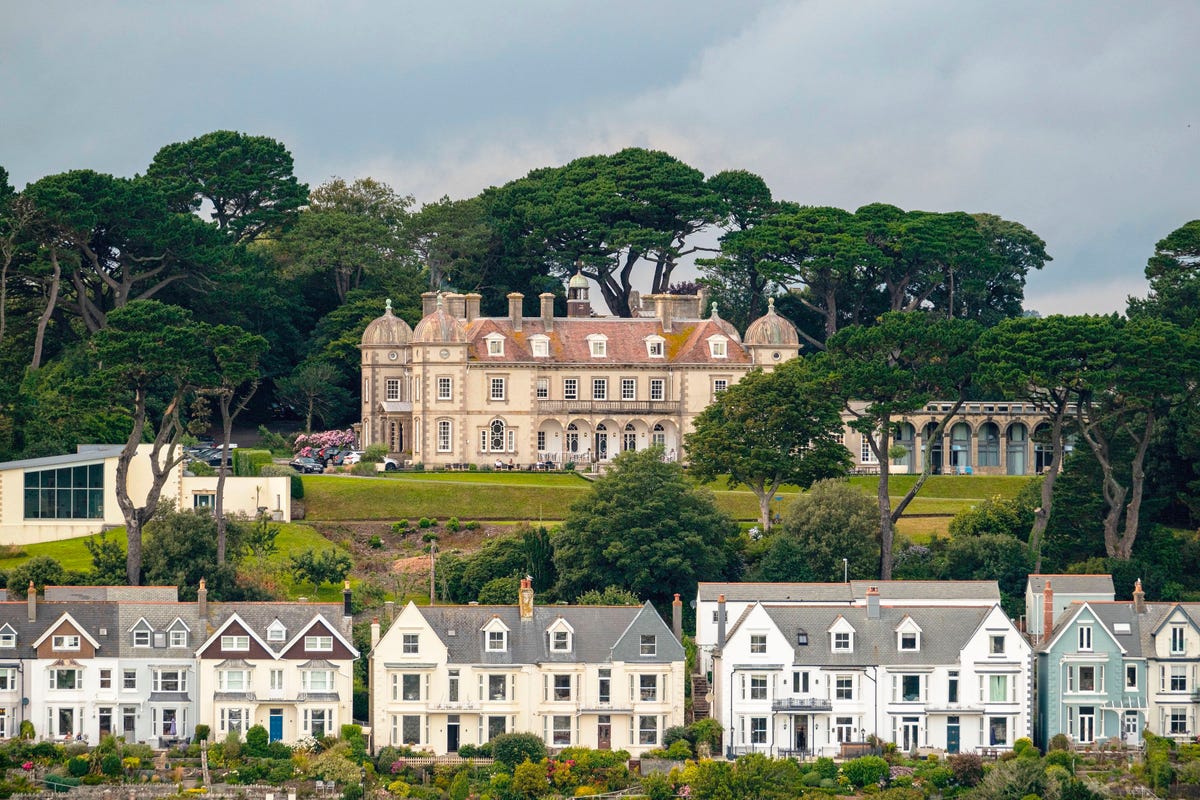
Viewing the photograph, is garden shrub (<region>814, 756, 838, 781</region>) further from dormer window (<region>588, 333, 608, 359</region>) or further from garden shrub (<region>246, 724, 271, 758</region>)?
dormer window (<region>588, 333, 608, 359</region>)

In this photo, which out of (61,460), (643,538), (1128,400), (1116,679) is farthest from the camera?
(61,460)

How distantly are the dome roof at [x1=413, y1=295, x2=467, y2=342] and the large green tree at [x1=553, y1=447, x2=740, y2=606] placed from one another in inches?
1084

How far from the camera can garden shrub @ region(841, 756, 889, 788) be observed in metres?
78.5

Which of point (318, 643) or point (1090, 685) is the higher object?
point (318, 643)

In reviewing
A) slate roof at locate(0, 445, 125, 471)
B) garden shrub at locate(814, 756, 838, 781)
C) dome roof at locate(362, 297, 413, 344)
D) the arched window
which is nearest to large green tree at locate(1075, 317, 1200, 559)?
garden shrub at locate(814, 756, 838, 781)

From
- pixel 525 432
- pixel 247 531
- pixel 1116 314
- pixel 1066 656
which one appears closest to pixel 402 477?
pixel 525 432

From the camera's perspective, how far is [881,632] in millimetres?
84188

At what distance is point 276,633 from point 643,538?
1669cm

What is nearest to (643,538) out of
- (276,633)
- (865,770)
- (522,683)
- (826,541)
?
(826,541)

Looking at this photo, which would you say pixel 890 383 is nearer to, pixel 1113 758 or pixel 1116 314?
pixel 1116 314

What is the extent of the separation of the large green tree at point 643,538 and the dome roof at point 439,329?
2753 centimetres

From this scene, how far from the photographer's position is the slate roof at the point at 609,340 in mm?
124562

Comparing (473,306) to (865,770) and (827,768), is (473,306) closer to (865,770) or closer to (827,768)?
(827,768)

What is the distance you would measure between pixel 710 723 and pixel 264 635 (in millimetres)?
14606
